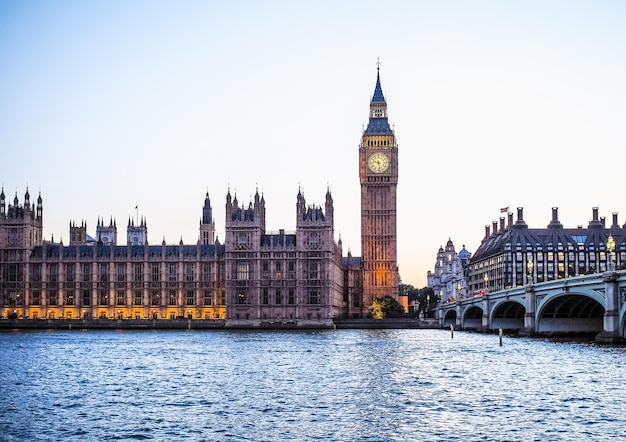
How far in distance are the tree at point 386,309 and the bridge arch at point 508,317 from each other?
4276 centimetres

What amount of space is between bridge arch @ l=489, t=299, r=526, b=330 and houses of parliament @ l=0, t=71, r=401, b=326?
38528mm

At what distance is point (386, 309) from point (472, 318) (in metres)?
21.4

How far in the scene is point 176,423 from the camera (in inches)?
1448

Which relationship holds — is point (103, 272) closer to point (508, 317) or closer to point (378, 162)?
point (378, 162)

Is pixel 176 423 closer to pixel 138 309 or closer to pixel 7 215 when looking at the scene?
pixel 138 309

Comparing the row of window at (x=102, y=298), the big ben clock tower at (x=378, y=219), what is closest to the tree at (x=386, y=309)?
the big ben clock tower at (x=378, y=219)

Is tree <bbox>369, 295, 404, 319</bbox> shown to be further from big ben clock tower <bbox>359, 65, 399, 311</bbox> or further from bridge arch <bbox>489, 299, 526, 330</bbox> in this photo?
bridge arch <bbox>489, 299, 526, 330</bbox>

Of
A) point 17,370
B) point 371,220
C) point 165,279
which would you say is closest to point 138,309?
point 165,279

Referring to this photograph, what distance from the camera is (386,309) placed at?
171625mm

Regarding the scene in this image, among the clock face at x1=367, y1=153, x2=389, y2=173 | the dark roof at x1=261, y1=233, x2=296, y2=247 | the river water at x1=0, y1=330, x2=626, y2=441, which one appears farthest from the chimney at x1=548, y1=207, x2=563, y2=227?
the river water at x1=0, y1=330, x2=626, y2=441

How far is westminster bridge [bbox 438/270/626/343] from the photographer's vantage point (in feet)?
239

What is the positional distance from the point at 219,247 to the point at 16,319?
38552 millimetres

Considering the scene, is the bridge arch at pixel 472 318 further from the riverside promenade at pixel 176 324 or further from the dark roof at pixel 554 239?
the dark roof at pixel 554 239

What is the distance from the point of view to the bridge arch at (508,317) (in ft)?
408
